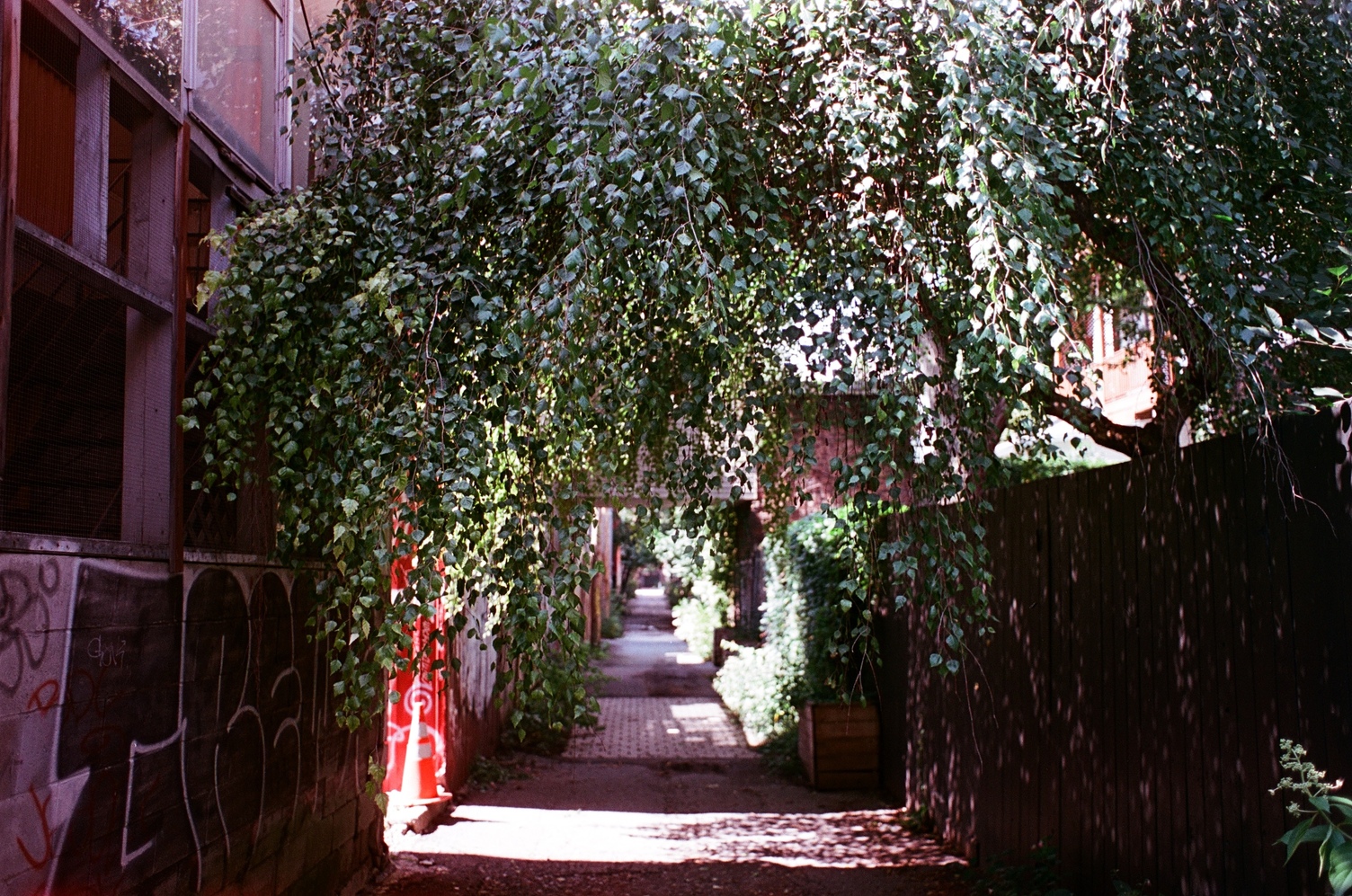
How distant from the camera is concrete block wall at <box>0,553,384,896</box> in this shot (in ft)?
10.5

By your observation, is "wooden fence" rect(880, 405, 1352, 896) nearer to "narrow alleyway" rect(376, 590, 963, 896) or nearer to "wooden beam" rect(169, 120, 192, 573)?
"narrow alleyway" rect(376, 590, 963, 896)

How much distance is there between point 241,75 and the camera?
5582mm

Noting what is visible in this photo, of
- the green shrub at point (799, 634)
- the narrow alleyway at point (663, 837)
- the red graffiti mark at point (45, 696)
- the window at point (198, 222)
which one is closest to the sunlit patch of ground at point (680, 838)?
the narrow alleyway at point (663, 837)

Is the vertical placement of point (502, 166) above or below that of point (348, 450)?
above

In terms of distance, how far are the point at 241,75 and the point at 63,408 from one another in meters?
2.62

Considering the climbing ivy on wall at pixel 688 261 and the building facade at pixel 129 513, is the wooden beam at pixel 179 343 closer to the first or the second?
the building facade at pixel 129 513

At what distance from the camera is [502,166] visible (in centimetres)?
457

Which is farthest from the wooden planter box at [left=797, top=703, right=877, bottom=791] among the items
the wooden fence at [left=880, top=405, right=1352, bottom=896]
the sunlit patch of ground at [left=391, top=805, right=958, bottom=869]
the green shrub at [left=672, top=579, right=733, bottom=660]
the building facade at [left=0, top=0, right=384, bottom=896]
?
the green shrub at [left=672, top=579, right=733, bottom=660]

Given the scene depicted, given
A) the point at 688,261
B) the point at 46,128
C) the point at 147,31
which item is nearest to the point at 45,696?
the point at 46,128

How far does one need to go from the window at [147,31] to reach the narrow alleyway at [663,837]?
4833 mm

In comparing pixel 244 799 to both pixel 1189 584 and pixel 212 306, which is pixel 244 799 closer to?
pixel 212 306

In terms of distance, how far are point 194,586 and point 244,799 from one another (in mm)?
1114

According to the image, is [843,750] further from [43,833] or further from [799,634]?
[43,833]

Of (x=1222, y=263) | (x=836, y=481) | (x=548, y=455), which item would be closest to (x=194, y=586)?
(x=548, y=455)
